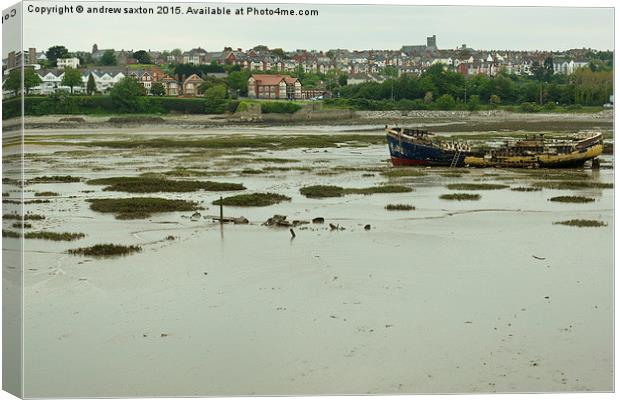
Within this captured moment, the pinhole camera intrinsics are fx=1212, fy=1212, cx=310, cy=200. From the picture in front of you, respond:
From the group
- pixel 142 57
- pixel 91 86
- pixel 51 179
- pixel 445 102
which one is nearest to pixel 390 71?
pixel 445 102

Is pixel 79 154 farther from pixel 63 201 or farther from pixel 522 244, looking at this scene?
pixel 522 244

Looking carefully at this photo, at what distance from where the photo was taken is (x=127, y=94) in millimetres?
10828

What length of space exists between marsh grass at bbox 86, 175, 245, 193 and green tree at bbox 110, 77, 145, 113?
639 mm

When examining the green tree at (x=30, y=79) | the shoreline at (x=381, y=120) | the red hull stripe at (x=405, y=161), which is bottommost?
the red hull stripe at (x=405, y=161)

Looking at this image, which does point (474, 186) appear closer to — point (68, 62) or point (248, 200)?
point (248, 200)

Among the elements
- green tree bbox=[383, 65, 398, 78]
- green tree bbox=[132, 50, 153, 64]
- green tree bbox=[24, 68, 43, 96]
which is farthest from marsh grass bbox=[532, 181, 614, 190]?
green tree bbox=[24, 68, 43, 96]

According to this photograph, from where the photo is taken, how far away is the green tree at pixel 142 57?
10135 mm

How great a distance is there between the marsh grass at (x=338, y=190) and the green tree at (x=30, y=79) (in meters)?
3.43

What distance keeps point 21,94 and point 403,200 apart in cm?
430

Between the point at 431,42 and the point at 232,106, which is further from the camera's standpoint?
the point at 232,106

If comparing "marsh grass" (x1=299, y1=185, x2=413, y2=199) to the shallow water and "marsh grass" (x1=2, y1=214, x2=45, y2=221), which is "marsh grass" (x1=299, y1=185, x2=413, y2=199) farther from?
"marsh grass" (x1=2, y1=214, x2=45, y2=221)

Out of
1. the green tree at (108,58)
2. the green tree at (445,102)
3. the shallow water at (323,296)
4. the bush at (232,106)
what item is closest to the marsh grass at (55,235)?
the shallow water at (323,296)

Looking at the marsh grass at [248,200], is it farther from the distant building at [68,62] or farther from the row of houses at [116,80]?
the distant building at [68,62]

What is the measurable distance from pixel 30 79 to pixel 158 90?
157 centimetres
